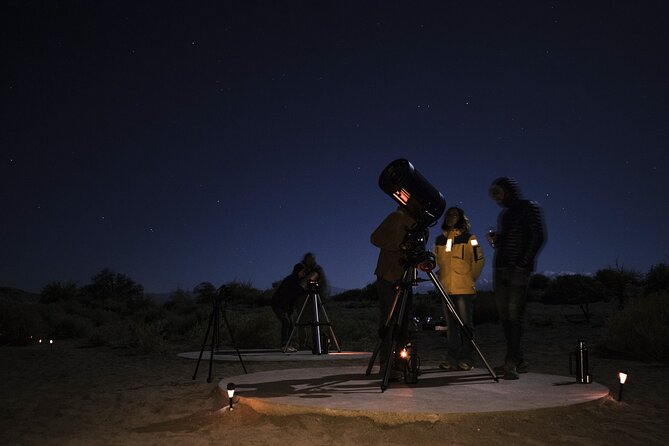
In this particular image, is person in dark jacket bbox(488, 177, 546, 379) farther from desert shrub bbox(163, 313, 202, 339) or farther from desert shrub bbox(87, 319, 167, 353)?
desert shrub bbox(163, 313, 202, 339)

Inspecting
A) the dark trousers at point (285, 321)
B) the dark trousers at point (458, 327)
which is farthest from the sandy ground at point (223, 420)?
the dark trousers at point (285, 321)

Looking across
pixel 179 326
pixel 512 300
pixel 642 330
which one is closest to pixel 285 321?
pixel 512 300

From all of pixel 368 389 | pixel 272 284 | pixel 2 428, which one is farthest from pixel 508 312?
pixel 272 284

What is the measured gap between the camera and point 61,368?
28.3ft

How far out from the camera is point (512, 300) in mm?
5473

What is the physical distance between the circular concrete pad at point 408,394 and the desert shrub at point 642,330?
13.1 ft

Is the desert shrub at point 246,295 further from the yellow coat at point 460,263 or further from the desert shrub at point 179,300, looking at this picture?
the yellow coat at point 460,263

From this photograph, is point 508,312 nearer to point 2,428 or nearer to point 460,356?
point 460,356

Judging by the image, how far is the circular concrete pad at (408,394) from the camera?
3941mm

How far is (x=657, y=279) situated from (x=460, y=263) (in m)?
16.9

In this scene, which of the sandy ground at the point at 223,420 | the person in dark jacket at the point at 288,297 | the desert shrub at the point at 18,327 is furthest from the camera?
the desert shrub at the point at 18,327

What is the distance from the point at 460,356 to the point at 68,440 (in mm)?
4047

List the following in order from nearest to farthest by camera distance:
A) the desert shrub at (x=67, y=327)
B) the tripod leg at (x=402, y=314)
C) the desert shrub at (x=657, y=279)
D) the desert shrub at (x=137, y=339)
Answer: the tripod leg at (x=402, y=314) → the desert shrub at (x=137, y=339) → the desert shrub at (x=67, y=327) → the desert shrub at (x=657, y=279)

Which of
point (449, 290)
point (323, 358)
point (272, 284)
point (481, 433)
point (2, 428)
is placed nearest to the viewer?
point (481, 433)
